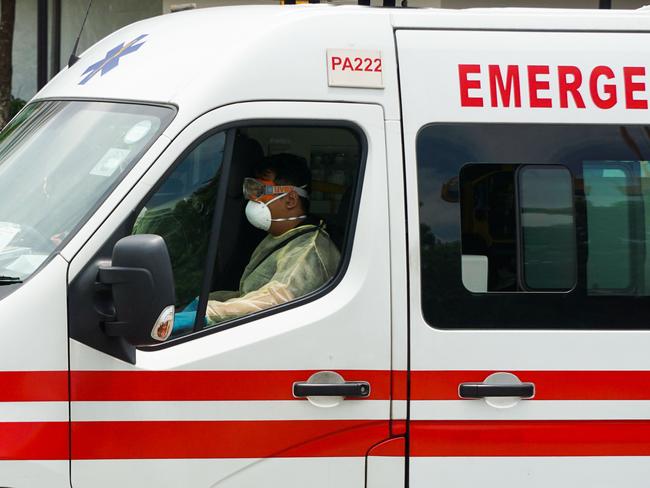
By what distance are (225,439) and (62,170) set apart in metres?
1.02

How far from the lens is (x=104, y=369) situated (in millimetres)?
3365

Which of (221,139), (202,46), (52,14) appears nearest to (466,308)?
(221,139)

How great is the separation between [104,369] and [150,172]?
0.62 m

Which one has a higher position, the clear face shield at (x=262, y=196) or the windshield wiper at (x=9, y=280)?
the clear face shield at (x=262, y=196)

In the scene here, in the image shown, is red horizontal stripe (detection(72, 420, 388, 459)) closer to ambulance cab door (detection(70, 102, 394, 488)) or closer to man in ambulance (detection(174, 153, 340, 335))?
ambulance cab door (detection(70, 102, 394, 488))

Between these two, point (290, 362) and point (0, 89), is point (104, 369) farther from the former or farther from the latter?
point (0, 89)

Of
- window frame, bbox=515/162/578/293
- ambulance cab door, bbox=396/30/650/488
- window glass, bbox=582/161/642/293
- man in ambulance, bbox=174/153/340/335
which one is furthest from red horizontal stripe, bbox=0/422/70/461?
window glass, bbox=582/161/642/293

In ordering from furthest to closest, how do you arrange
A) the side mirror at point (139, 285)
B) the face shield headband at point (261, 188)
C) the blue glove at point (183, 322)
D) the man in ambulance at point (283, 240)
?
the face shield headband at point (261, 188) < the man in ambulance at point (283, 240) < the blue glove at point (183, 322) < the side mirror at point (139, 285)

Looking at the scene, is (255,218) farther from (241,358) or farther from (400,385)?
(400,385)

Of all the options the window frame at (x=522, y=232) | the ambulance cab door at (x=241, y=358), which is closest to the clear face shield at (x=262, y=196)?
the ambulance cab door at (x=241, y=358)

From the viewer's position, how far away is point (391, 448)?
362cm

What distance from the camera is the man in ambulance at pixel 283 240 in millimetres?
3721

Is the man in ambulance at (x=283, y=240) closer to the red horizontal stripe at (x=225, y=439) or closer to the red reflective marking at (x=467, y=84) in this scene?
the red horizontal stripe at (x=225, y=439)

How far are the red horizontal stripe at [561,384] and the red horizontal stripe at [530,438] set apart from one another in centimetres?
9
